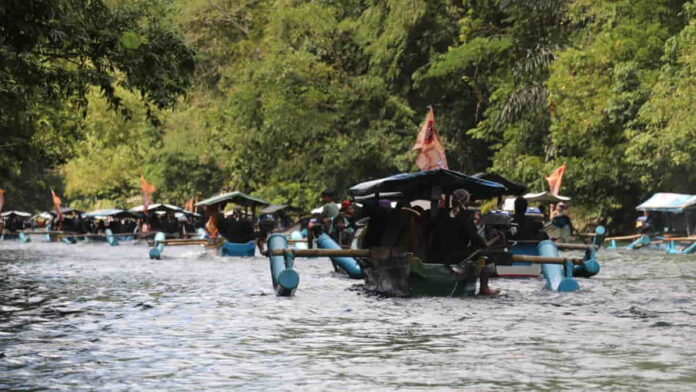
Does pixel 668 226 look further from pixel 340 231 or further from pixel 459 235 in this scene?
pixel 459 235

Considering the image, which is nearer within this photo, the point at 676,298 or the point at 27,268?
the point at 676,298

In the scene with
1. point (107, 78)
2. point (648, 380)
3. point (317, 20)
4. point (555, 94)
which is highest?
point (317, 20)

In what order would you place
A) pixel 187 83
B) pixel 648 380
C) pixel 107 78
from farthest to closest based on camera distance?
pixel 187 83
pixel 107 78
pixel 648 380

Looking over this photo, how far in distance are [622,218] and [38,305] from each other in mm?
39016

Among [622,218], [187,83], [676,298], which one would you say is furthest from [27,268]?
[622,218]

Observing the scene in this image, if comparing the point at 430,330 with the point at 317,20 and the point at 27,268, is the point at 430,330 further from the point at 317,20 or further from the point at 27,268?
the point at 317,20

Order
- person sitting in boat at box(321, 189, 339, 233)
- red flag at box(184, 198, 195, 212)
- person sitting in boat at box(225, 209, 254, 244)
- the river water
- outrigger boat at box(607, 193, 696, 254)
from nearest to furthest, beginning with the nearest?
1. the river water
2. person sitting in boat at box(321, 189, 339, 233)
3. person sitting in boat at box(225, 209, 254, 244)
4. outrigger boat at box(607, 193, 696, 254)
5. red flag at box(184, 198, 195, 212)

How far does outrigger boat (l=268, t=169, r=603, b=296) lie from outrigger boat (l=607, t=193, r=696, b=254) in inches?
807

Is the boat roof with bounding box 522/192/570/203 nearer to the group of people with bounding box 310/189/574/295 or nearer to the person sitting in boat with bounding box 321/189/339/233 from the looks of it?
the person sitting in boat with bounding box 321/189/339/233

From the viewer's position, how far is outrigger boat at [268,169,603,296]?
60.7 feet

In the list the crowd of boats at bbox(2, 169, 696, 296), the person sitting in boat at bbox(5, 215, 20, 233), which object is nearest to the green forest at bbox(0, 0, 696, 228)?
the person sitting in boat at bbox(5, 215, 20, 233)

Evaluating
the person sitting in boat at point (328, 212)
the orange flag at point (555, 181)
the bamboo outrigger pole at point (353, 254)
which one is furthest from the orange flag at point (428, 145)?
the orange flag at point (555, 181)

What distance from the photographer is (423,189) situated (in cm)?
2169

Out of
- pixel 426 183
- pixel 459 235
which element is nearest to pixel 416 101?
pixel 426 183
